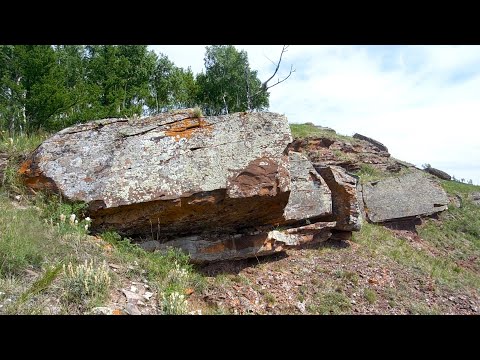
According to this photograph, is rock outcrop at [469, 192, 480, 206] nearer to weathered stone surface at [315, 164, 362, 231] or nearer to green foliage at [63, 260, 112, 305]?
weathered stone surface at [315, 164, 362, 231]

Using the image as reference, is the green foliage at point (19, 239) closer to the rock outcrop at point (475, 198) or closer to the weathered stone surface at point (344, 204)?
the weathered stone surface at point (344, 204)

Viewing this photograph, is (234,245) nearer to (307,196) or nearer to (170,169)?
(170,169)

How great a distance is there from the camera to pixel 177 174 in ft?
19.3

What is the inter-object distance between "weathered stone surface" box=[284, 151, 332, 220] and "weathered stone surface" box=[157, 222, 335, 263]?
21.1 inches

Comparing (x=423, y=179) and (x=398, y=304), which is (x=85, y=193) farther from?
(x=423, y=179)

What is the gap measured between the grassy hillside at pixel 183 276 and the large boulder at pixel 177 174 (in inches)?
14.2

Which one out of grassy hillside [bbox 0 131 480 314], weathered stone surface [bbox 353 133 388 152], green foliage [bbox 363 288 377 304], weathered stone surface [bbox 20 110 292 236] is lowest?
green foliage [bbox 363 288 377 304]

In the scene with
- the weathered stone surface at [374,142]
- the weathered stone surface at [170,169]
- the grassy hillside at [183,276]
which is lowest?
the grassy hillside at [183,276]

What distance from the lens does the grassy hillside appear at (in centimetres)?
372

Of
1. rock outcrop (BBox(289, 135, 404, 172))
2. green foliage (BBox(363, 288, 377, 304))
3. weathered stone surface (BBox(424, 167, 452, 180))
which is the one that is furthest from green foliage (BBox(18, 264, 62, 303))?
weathered stone surface (BBox(424, 167, 452, 180))

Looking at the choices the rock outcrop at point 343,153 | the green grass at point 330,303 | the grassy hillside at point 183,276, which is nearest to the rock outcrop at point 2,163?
the grassy hillside at point 183,276

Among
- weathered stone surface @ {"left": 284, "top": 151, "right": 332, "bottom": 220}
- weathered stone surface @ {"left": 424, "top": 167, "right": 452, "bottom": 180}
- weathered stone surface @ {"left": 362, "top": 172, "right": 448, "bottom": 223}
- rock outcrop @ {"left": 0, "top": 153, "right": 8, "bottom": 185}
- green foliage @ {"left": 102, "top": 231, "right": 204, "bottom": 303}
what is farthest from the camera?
weathered stone surface @ {"left": 424, "top": 167, "right": 452, "bottom": 180}

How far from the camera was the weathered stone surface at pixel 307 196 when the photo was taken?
841 centimetres
